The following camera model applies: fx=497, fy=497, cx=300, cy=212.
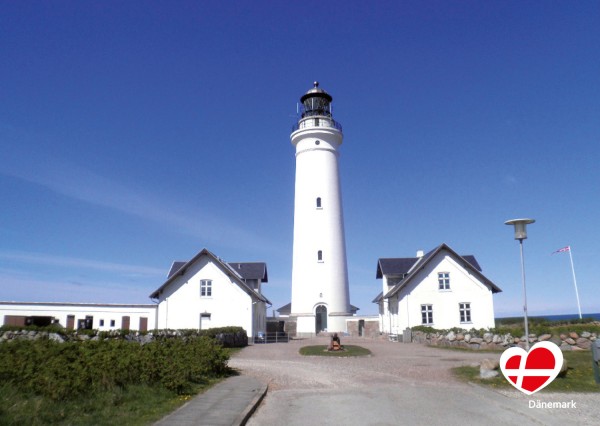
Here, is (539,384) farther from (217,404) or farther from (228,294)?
(228,294)

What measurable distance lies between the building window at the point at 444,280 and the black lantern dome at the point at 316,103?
55.4 ft

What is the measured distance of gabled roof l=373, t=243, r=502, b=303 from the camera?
121 ft

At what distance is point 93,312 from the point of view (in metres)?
36.8

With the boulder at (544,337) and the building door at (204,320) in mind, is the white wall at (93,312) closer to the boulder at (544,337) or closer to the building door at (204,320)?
the building door at (204,320)

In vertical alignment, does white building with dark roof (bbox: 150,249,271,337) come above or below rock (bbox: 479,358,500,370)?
above

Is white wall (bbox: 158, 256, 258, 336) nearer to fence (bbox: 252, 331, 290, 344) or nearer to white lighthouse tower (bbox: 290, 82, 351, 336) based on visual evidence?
fence (bbox: 252, 331, 290, 344)

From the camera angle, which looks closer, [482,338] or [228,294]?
[482,338]

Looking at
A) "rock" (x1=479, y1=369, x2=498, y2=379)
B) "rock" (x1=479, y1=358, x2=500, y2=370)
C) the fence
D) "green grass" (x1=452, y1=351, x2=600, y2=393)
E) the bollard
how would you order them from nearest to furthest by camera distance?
"green grass" (x1=452, y1=351, x2=600, y2=393) < the bollard < "rock" (x1=479, y1=369, x2=498, y2=379) < "rock" (x1=479, y1=358, x2=500, y2=370) < the fence

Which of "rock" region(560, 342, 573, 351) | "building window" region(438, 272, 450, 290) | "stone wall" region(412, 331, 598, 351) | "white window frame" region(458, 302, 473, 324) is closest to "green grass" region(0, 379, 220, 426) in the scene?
"stone wall" region(412, 331, 598, 351)

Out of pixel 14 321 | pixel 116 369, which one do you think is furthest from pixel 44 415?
pixel 14 321

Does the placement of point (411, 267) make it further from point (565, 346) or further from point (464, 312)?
point (565, 346)

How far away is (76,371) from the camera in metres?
11.5

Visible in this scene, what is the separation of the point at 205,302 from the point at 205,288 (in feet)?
3.27

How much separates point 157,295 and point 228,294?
17.3 feet
